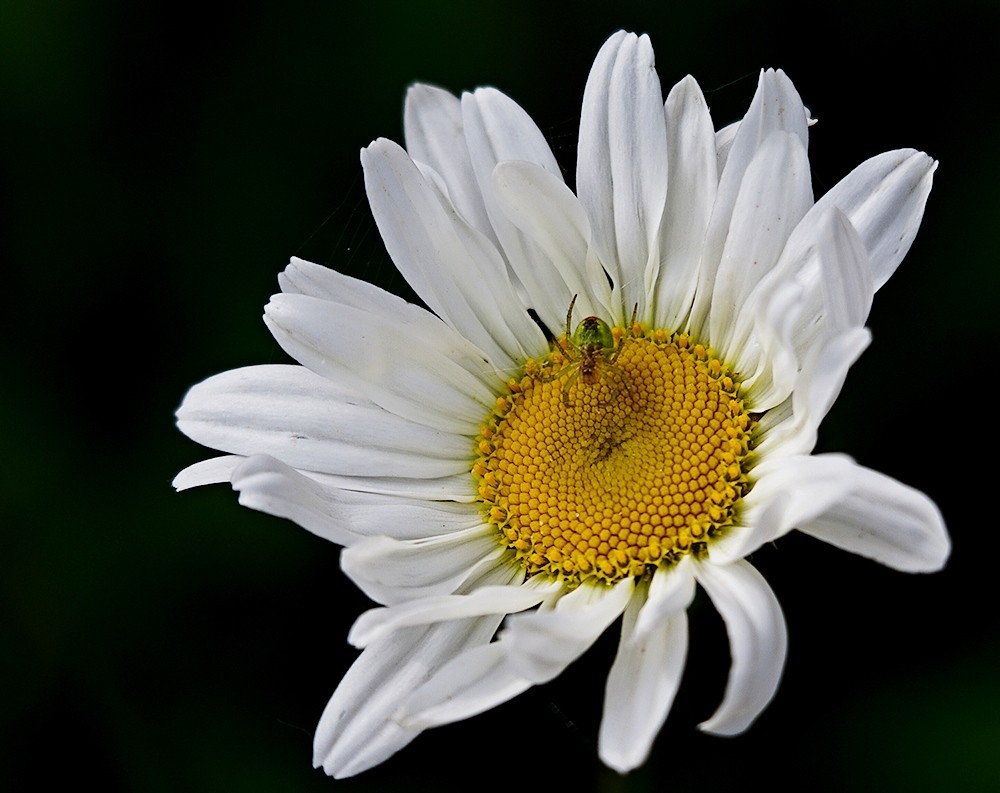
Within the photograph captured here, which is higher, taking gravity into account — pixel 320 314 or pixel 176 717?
pixel 320 314

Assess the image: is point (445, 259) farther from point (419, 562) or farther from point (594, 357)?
point (419, 562)

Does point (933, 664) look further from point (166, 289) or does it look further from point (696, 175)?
point (166, 289)

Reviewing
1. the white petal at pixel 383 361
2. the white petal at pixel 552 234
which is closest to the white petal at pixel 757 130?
the white petal at pixel 552 234

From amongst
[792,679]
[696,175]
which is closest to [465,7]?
[696,175]

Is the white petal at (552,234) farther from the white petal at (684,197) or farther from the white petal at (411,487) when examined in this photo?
the white petal at (411,487)

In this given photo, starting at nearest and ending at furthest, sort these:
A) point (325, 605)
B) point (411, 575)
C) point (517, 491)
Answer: point (411, 575) < point (517, 491) < point (325, 605)

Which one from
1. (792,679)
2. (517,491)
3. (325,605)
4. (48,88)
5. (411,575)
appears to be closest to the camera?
(411,575)

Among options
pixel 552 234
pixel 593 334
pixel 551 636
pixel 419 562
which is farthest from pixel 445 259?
pixel 551 636
